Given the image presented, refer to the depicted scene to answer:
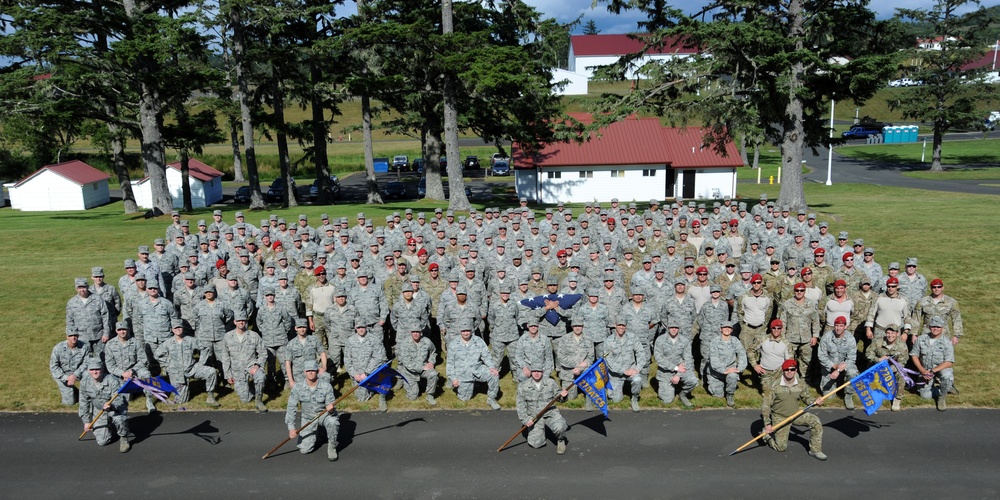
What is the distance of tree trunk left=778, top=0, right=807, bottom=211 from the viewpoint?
24.8 meters

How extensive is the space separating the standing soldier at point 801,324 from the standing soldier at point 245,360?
29.5 ft

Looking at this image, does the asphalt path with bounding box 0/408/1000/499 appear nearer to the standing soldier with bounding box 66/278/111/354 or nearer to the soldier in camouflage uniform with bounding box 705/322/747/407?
the soldier in camouflage uniform with bounding box 705/322/747/407

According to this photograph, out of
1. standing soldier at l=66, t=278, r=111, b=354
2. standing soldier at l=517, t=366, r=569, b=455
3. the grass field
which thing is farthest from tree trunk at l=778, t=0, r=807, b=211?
the grass field

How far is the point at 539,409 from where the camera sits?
980 centimetres

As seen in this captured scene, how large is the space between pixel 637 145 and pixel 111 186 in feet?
150

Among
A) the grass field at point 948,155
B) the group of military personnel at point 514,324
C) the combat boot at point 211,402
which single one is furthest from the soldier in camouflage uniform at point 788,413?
the grass field at point 948,155

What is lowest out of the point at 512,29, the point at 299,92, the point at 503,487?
the point at 503,487

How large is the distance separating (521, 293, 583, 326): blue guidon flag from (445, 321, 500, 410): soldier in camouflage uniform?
1186 mm

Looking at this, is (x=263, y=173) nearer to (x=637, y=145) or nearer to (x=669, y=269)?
(x=637, y=145)

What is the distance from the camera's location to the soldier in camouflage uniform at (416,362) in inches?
456

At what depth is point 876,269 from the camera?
45.7ft

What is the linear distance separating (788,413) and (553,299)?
167 inches

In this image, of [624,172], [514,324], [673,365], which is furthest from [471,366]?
[624,172]

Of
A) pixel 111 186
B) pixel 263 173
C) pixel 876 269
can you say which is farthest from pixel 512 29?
pixel 111 186
